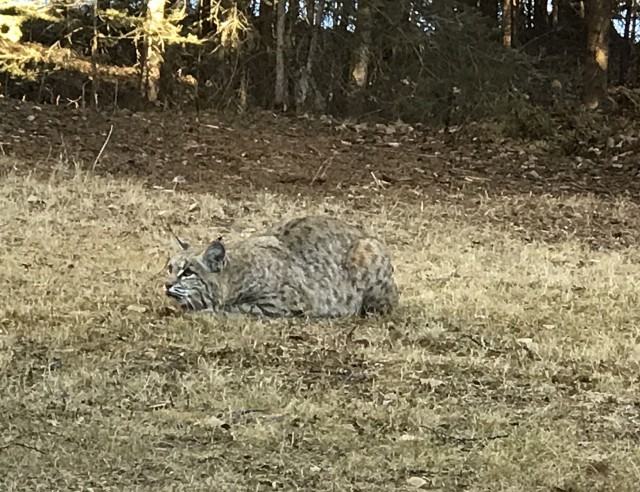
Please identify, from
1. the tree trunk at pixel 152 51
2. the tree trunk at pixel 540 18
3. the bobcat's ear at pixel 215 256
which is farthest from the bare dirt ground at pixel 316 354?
the tree trunk at pixel 540 18

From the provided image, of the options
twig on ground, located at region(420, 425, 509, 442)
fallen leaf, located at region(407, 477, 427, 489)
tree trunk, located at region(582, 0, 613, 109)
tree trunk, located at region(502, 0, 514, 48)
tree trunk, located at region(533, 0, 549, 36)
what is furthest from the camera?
tree trunk, located at region(533, 0, 549, 36)

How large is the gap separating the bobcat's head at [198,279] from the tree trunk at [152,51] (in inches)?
527

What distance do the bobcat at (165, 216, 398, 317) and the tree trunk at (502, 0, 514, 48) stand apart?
19.9 meters

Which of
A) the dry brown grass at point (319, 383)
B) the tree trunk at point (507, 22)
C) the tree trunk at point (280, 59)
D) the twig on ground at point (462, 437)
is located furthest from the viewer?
the tree trunk at point (507, 22)

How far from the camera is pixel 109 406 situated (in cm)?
512

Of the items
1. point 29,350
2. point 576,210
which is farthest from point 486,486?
point 576,210

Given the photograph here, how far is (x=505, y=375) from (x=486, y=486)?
1.74 metres

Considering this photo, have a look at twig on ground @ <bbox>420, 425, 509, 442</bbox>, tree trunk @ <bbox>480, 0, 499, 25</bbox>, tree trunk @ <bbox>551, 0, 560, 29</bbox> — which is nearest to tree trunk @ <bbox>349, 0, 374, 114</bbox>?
tree trunk @ <bbox>480, 0, 499, 25</bbox>

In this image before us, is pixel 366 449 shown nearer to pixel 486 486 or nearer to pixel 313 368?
pixel 486 486

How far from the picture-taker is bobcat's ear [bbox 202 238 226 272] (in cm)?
706

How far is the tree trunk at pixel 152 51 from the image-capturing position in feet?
64.6

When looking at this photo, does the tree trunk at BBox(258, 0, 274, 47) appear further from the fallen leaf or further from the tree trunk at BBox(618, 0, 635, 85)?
the fallen leaf

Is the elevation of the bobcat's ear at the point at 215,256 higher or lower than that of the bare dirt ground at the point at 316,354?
higher

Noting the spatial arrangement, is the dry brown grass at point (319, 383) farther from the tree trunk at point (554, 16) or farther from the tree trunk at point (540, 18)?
the tree trunk at point (540, 18)
